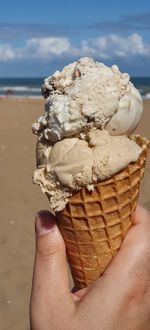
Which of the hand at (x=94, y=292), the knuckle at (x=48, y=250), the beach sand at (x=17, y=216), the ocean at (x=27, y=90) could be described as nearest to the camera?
the hand at (x=94, y=292)

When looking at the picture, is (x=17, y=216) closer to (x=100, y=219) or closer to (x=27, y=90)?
(x=100, y=219)

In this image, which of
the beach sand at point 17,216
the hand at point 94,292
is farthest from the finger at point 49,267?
the beach sand at point 17,216

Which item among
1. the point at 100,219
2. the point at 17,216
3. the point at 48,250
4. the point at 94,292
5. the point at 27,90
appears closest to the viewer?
the point at 94,292

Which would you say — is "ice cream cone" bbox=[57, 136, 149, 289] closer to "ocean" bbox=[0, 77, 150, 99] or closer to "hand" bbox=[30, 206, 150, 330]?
"hand" bbox=[30, 206, 150, 330]

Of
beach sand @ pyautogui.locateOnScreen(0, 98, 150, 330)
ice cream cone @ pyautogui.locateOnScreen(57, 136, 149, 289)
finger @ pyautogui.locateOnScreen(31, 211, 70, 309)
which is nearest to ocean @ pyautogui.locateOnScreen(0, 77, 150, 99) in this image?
beach sand @ pyautogui.locateOnScreen(0, 98, 150, 330)

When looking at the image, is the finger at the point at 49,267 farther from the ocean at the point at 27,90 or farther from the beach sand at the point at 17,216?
the ocean at the point at 27,90

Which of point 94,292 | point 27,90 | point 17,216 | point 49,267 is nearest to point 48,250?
point 49,267
